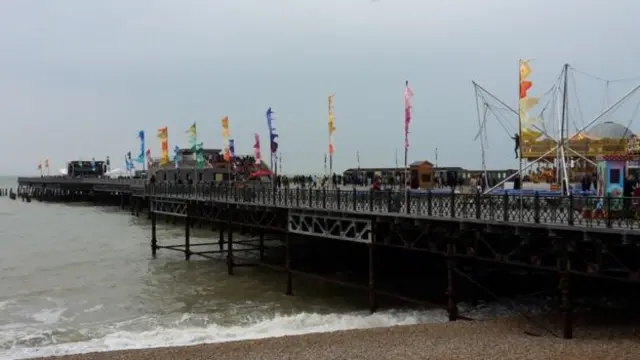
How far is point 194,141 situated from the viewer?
1858 inches

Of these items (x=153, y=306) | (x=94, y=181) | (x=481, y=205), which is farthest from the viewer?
(x=94, y=181)

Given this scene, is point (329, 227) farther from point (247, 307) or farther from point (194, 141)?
point (194, 141)

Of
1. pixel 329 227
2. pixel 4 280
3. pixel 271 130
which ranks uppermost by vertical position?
pixel 271 130

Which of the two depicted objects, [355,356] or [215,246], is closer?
[355,356]

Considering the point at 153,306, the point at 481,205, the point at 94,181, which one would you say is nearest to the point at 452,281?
the point at 481,205

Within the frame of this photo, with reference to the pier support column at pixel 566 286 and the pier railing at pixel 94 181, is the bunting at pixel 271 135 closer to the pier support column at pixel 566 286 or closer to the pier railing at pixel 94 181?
the pier support column at pixel 566 286

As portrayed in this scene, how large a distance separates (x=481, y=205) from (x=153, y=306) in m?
14.0

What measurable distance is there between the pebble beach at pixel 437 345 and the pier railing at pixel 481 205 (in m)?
3.06

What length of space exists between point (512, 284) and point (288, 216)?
9921 mm

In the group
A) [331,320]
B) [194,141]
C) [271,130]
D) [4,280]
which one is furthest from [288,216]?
[194,141]

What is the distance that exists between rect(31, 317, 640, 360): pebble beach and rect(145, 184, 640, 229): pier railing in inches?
121

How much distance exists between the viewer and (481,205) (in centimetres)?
1833

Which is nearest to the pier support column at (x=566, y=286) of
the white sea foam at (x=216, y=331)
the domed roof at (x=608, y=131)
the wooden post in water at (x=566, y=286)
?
the wooden post in water at (x=566, y=286)

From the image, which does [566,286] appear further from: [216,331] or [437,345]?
[216,331]
